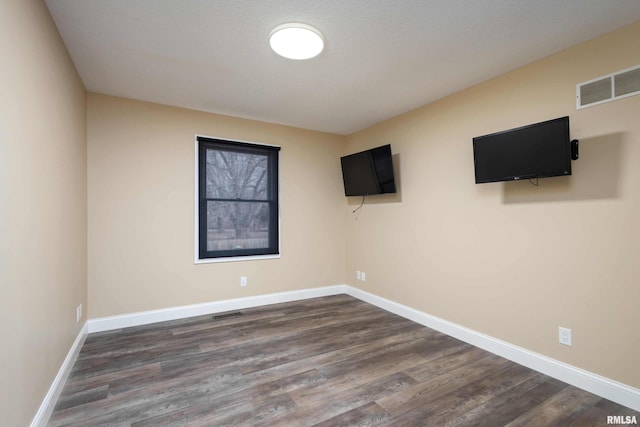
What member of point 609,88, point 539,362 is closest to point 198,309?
A: point 539,362

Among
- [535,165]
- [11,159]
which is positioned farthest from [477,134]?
[11,159]

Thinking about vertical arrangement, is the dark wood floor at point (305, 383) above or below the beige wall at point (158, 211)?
below

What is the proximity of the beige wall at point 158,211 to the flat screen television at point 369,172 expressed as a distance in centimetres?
76

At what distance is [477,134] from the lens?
2887 millimetres

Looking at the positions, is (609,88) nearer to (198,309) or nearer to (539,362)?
(539,362)

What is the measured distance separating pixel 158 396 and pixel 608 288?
A: 3.25 meters

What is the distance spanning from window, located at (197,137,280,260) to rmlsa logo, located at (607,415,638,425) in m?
3.49

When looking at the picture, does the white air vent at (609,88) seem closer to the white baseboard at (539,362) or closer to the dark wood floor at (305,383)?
the white baseboard at (539,362)

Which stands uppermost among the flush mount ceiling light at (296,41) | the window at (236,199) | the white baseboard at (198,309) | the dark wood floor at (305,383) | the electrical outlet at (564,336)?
the flush mount ceiling light at (296,41)

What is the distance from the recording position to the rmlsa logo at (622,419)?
180 cm

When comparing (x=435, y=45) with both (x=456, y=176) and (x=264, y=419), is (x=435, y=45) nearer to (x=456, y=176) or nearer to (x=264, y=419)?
(x=456, y=176)

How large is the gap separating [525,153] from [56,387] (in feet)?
12.6

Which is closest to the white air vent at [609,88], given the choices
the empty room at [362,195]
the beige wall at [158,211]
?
the empty room at [362,195]

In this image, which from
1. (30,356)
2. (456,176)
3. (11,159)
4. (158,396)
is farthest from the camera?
(456,176)
